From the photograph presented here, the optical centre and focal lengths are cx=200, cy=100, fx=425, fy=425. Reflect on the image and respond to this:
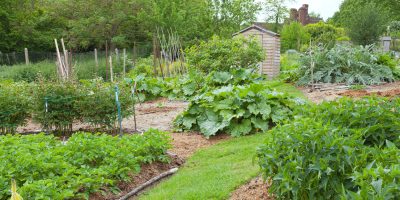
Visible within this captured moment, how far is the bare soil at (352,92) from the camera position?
36.2 ft

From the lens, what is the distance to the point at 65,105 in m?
8.43

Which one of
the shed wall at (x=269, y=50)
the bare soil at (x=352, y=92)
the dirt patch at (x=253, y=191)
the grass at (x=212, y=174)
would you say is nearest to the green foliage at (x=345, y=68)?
the bare soil at (x=352, y=92)

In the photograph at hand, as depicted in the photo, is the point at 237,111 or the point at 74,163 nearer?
the point at 74,163

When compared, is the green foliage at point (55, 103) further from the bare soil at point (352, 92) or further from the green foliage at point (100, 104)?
the bare soil at point (352, 92)

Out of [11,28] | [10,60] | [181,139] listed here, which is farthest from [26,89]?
[11,28]

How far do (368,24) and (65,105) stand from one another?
17.6m

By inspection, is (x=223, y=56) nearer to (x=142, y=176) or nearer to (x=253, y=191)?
(x=142, y=176)

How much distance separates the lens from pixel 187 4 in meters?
28.2

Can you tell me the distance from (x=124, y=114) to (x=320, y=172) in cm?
596

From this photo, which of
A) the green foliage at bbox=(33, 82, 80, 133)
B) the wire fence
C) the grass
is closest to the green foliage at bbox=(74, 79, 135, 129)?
the green foliage at bbox=(33, 82, 80, 133)

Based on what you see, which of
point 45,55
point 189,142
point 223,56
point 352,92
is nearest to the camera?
point 189,142

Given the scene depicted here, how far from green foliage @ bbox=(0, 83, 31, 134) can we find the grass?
4031mm

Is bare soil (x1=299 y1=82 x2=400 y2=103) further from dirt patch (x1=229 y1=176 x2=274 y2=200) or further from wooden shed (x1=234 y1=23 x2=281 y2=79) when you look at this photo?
dirt patch (x1=229 y1=176 x2=274 y2=200)

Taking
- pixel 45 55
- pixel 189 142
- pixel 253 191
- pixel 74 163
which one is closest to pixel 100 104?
pixel 189 142
